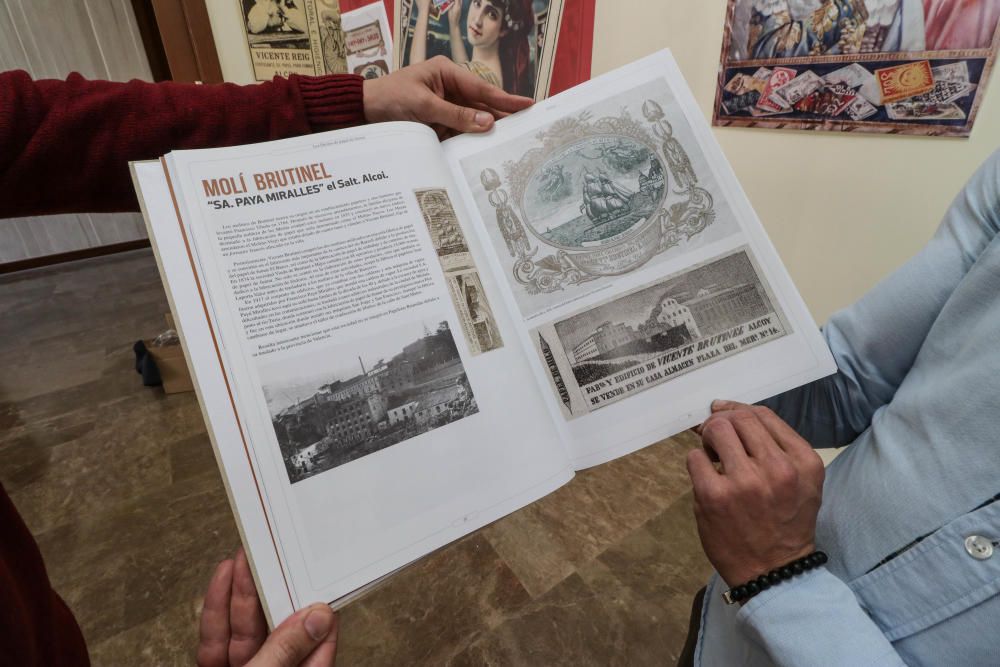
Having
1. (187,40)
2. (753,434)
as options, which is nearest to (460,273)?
(753,434)

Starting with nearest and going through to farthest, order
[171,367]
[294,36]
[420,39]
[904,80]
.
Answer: [904,80] → [420,39] → [294,36] → [171,367]

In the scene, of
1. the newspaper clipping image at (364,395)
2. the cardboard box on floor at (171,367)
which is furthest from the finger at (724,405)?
the cardboard box on floor at (171,367)

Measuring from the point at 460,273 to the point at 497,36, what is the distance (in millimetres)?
730

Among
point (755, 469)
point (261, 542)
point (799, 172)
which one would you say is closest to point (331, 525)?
point (261, 542)

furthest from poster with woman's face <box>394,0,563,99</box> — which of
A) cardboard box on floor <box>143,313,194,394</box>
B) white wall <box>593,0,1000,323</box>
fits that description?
cardboard box on floor <box>143,313,194,394</box>

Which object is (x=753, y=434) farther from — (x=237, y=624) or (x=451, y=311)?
(x=237, y=624)

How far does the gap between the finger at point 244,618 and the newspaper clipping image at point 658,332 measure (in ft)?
0.96

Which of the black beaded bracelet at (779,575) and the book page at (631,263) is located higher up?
the book page at (631,263)

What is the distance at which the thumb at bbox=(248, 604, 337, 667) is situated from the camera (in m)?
0.30

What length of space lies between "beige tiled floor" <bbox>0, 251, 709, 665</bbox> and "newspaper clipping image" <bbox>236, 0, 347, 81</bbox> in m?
1.24

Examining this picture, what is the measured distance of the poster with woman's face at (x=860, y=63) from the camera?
69 cm

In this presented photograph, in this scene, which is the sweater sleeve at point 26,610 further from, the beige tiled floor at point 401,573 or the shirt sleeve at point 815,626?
the shirt sleeve at point 815,626

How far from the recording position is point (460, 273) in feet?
1.40

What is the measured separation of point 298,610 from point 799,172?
1065 mm
